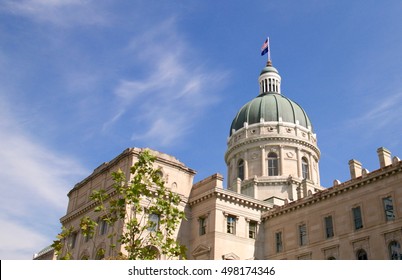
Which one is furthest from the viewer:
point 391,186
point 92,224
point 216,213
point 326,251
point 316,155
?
point 316,155

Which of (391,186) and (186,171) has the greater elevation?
(186,171)

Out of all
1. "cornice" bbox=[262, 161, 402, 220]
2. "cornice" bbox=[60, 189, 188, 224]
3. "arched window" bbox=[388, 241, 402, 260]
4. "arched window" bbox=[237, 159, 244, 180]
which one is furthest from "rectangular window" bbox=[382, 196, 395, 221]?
"arched window" bbox=[237, 159, 244, 180]

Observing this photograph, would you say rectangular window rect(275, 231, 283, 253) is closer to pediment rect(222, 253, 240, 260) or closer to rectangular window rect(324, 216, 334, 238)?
pediment rect(222, 253, 240, 260)

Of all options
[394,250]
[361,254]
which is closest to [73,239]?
[361,254]

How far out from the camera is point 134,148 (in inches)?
1790

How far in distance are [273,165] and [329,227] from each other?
2252 cm

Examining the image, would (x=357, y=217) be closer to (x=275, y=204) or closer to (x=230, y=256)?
(x=230, y=256)

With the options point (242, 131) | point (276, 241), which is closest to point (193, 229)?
point (276, 241)

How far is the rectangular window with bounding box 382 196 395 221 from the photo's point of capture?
3584cm

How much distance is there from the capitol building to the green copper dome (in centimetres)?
23

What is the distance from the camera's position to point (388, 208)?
3625 cm
